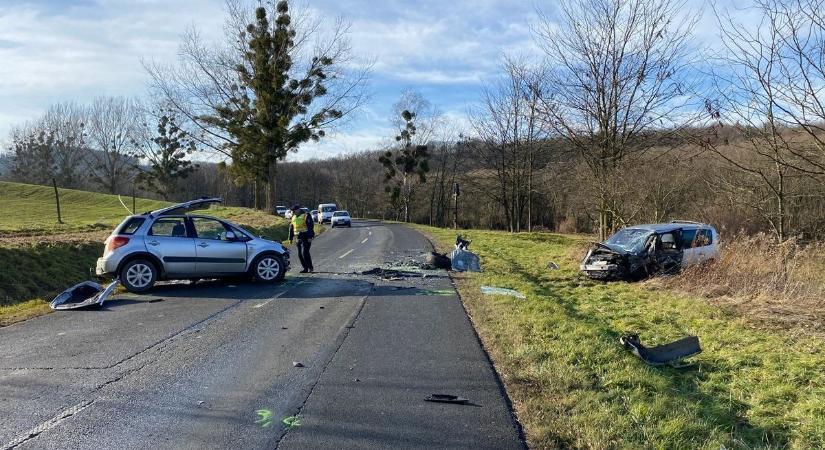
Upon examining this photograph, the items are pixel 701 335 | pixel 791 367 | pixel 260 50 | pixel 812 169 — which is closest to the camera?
pixel 791 367

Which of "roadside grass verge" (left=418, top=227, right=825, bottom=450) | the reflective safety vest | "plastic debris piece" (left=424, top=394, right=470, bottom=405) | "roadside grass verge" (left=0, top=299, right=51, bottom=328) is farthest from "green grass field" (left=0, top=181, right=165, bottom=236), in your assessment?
"plastic debris piece" (left=424, top=394, right=470, bottom=405)

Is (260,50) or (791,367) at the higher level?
(260,50)

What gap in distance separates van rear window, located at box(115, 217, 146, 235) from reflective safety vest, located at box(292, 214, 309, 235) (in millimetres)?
4162

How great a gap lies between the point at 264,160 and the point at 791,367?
3358 cm

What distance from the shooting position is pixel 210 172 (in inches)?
4195

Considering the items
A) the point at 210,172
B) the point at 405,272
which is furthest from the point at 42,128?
the point at 405,272

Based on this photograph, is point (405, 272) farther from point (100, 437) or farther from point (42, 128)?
point (42, 128)

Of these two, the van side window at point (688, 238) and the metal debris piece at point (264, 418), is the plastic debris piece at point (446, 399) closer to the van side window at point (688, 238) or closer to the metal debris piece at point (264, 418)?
the metal debris piece at point (264, 418)

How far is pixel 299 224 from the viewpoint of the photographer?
14.6m

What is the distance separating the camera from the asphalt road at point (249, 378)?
4.09 meters

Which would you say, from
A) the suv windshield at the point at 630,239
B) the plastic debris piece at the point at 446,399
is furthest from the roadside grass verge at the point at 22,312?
the suv windshield at the point at 630,239

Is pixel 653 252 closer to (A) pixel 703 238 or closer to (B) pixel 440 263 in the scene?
(A) pixel 703 238

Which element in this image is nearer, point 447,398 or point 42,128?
point 447,398

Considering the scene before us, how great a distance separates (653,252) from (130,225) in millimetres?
11620
